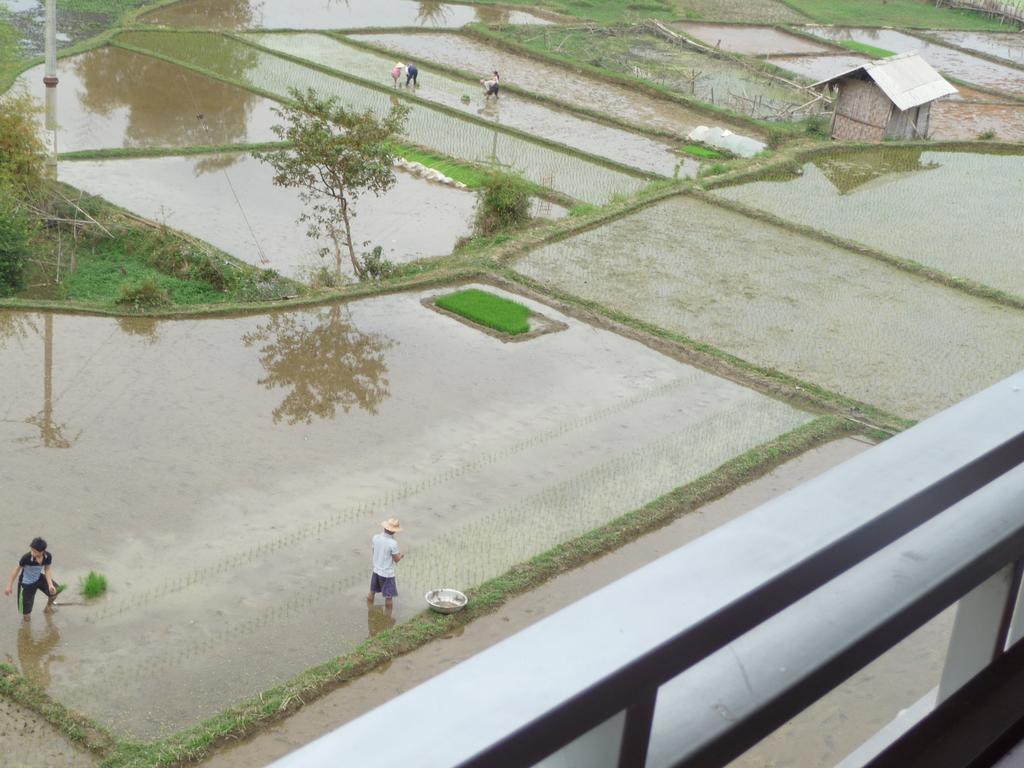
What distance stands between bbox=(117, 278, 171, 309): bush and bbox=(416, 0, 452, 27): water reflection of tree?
45.5 feet

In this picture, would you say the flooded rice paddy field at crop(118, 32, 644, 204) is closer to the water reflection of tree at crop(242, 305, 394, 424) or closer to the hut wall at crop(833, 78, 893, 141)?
the hut wall at crop(833, 78, 893, 141)

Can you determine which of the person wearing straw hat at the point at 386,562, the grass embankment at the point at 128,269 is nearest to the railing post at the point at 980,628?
the person wearing straw hat at the point at 386,562

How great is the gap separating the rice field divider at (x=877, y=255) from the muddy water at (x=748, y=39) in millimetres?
9566

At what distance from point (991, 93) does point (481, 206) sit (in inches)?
461

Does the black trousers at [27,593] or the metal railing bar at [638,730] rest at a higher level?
the metal railing bar at [638,730]

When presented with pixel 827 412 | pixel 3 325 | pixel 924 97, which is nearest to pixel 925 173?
pixel 924 97

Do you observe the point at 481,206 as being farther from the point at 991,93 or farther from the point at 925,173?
the point at 991,93

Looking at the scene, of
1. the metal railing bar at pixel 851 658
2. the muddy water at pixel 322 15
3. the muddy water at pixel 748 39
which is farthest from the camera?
the muddy water at pixel 748 39

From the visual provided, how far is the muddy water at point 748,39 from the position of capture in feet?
75.3

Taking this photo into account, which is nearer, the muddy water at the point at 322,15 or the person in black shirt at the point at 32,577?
the person in black shirt at the point at 32,577

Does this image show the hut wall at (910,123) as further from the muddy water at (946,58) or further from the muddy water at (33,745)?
the muddy water at (33,745)

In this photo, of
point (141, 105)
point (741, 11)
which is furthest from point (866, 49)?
point (141, 105)

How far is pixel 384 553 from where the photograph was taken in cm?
647

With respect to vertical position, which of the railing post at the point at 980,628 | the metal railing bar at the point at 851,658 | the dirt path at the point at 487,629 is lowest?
the dirt path at the point at 487,629
